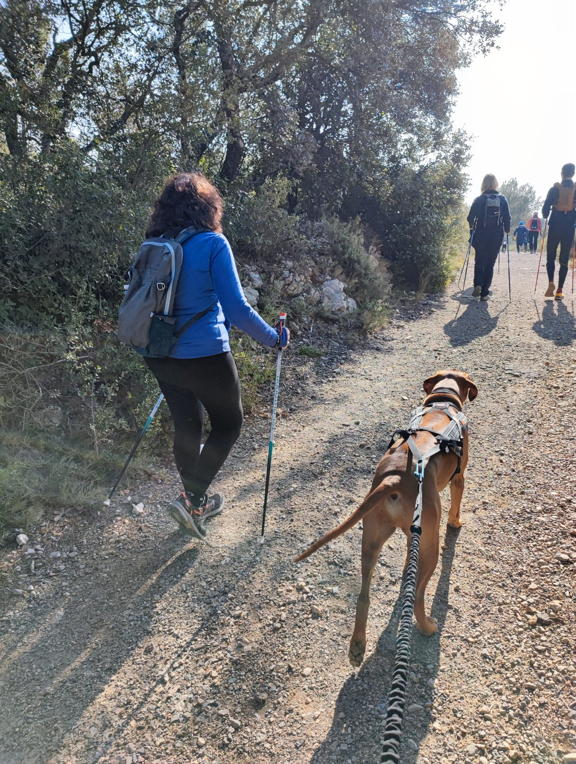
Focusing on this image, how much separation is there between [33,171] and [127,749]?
466 cm

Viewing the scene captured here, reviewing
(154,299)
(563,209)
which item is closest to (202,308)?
(154,299)

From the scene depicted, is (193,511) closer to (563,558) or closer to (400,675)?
(400,675)

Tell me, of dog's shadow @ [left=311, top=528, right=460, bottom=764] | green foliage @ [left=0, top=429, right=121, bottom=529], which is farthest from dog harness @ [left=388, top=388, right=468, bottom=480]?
green foliage @ [left=0, top=429, right=121, bottom=529]

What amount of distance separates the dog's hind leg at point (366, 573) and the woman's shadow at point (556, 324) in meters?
5.62

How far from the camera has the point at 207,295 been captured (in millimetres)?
2711

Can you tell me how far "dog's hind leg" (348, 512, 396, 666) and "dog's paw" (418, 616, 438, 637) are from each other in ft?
1.18

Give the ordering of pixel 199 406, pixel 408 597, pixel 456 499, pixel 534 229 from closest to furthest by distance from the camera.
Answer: pixel 408 597
pixel 199 406
pixel 456 499
pixel 534 229

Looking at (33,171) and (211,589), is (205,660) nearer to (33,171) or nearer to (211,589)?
(211,589)

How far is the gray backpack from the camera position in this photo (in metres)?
2.57

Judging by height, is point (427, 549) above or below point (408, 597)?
below

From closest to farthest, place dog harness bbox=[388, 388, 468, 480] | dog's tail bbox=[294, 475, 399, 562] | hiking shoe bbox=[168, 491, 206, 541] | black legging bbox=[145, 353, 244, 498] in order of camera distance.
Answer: dog's tail bbox=[294, 475, 399, 562] < dog harness bbox=[388, 388, 468, 480] < black legging bbox=[145, 353, 244, 498] < hiking shoe bbox=[168, 491, 206, 541]

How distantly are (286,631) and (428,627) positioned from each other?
74 cm

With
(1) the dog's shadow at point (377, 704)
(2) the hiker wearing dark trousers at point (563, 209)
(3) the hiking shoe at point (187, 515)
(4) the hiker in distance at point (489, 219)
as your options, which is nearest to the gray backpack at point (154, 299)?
(3) the hiking shoe at point (187, 515)

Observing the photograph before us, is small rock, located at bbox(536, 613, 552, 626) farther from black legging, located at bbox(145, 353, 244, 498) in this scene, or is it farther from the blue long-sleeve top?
the blue long-sleeve top
